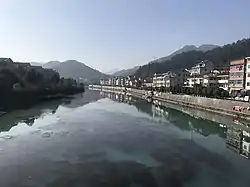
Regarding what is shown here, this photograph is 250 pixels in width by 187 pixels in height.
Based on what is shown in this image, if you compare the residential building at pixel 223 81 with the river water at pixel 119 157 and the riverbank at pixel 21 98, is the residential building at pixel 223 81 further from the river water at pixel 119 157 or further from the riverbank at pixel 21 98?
the riverbank at pixel 21 98

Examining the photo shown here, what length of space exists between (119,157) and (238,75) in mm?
25161

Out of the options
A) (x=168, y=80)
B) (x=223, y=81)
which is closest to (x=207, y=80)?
(x=223, y=81)

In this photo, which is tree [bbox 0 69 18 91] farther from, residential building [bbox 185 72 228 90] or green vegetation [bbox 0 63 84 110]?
residential building [bbox 185 72 228 90]

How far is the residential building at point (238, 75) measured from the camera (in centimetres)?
3141

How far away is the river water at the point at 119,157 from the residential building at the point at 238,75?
1478 cm

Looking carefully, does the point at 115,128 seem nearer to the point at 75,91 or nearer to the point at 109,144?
the point at 109,144

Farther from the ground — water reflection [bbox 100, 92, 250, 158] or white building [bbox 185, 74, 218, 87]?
white building [bbox 185, 74, 218, 87]

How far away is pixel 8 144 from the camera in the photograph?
13.5m

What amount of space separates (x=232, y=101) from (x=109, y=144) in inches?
547

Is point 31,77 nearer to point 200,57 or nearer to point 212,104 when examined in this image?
point 212,104

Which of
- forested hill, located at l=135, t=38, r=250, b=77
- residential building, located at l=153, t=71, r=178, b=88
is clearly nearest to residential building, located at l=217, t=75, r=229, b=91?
residential building, located at l=153, t=71, r=178, b=88

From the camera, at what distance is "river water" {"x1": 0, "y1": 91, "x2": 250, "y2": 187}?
880cm

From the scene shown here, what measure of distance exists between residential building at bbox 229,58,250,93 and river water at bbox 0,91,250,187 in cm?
1478

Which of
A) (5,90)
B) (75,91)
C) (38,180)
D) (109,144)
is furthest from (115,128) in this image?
(75,91)
